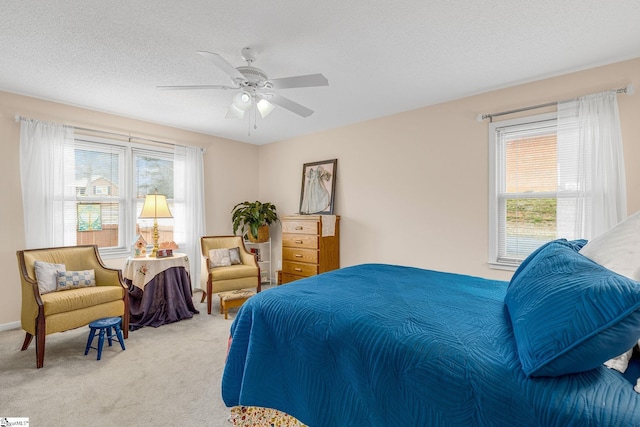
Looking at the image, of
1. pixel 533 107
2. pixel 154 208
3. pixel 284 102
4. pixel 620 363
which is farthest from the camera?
pixel 154 208

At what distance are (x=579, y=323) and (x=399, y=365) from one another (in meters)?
0.60

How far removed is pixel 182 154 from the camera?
487 centimetres

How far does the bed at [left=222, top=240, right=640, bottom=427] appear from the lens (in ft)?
2.97

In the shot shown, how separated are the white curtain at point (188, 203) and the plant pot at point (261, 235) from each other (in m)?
0.83

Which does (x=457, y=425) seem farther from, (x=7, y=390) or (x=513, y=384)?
(x=7, y=390)

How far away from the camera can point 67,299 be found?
2744 millimetres

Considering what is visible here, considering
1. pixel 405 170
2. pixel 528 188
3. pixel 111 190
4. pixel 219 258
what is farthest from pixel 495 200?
pixel 111 190

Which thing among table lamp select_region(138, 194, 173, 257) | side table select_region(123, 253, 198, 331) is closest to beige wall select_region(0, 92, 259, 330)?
side table select_region(123, 253, 198, 331)

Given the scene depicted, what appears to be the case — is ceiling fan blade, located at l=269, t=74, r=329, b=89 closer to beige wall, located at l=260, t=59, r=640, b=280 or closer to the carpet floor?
beige wall, located at l=260, t=59, r=640, b=280

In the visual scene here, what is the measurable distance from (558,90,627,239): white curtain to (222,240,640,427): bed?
1.60 metres

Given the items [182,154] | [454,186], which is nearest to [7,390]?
[182,154]

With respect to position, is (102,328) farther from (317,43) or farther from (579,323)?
(579,323)

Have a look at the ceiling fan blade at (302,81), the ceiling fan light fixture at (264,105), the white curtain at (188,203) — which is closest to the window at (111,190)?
the white curtain at (188,203)

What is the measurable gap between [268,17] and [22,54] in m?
2.20
